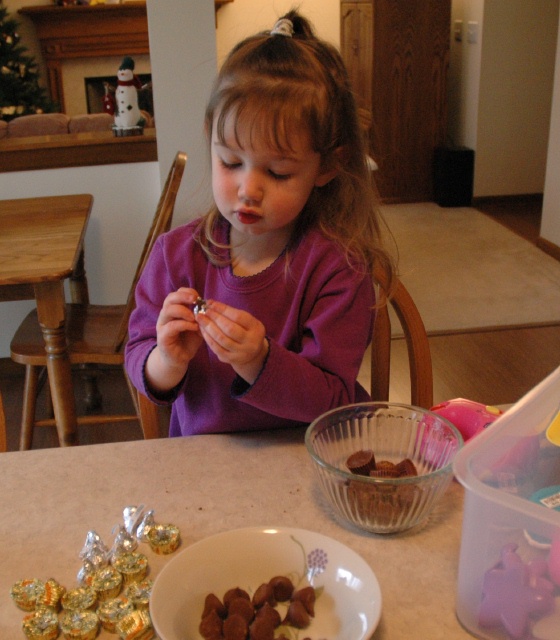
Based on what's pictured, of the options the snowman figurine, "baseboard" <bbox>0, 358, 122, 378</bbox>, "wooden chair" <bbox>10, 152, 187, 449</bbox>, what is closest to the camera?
"wooden chair" <bbox>10, 152, 187, 449</bbox>

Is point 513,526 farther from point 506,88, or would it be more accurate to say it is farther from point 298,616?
point 506,88

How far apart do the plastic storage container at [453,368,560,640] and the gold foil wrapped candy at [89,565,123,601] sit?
0.98 feet

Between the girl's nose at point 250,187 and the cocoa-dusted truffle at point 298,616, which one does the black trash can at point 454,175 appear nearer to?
the girl's nose at point 250,187

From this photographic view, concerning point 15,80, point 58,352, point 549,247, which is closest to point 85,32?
point 15,80

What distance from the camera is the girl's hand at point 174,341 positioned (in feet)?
2.97

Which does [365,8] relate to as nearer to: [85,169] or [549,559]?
[85,169]

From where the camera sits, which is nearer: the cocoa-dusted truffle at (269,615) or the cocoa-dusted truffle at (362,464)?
the cocoa-dusted truffle at (269,615)

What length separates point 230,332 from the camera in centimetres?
88

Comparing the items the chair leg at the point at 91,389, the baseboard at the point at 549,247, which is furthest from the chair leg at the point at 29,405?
the baseboard at the point at 549,247

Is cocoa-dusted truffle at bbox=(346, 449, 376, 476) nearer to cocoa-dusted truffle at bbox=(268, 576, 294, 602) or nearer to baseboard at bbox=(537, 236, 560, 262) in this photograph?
cocoa-dusted truffle at bbox=(268, 576, 294, 602)

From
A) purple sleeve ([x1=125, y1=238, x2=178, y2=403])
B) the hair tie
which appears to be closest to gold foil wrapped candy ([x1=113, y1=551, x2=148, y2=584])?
purple sleeve ([x1=125, y1=238, x2=178, y2=403])

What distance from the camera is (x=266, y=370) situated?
94 cm

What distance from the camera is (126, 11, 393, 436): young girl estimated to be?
0.95m

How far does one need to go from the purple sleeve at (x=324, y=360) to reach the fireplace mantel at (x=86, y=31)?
5743 millimetres
